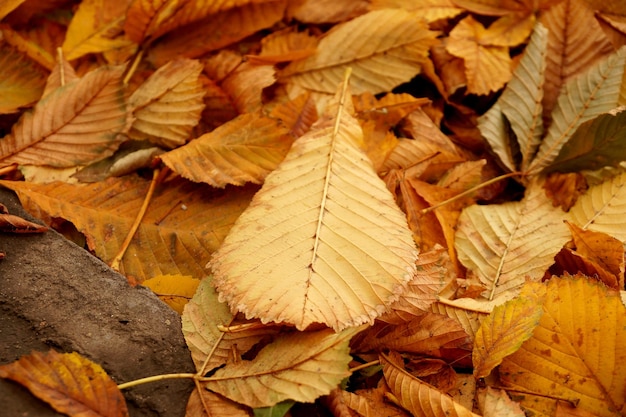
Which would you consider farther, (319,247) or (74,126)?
(74,126)

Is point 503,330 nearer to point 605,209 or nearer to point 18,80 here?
point 605,209

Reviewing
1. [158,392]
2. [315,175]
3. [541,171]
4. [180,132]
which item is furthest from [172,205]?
[541,171]

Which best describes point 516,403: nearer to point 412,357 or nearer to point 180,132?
point 412,357

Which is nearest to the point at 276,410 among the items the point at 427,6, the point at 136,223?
the point at 136,223

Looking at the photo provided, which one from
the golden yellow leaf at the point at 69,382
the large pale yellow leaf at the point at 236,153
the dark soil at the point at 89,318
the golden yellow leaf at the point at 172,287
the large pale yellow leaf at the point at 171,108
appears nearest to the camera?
the golden yellow leaf at the point at 69,382

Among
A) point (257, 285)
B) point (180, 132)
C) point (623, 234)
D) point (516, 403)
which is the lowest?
point (516, 403)

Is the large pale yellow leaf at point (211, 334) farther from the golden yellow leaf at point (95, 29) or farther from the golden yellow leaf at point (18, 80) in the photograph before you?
the golden yellow leaf at point (95, 29)

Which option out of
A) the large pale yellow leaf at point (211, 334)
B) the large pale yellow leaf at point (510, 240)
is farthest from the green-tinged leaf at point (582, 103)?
the large pale yellow leaf at point (211, 334)
